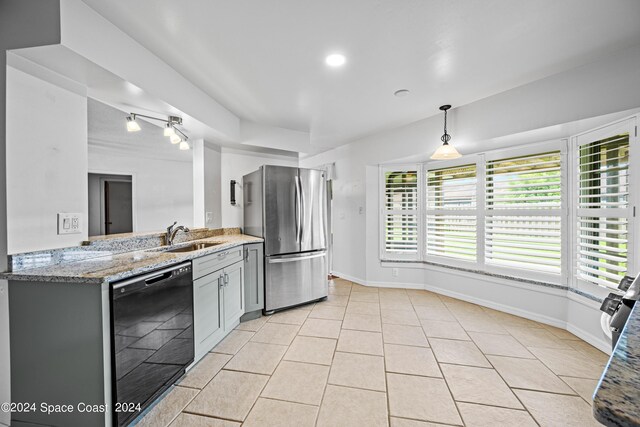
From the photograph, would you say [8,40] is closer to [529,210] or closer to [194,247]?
[194,247]

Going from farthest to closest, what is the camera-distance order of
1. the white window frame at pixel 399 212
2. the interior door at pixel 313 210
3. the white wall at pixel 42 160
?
the white window frame at pixel 399 212, the interior door at pixel 313 210, the white wall at pixel 42 160

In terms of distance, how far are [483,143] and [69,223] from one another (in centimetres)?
381

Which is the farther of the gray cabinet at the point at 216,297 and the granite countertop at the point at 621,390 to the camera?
the gray cabinet at the point at 216,297

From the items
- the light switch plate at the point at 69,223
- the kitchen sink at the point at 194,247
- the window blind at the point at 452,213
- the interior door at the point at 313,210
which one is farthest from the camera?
the window blind at the point at 452,213

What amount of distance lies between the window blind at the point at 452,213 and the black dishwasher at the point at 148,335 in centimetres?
329

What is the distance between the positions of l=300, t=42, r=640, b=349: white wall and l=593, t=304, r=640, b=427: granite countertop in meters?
2.48

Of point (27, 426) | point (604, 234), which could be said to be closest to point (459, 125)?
point (604, 234)

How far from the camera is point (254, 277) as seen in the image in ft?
10.2

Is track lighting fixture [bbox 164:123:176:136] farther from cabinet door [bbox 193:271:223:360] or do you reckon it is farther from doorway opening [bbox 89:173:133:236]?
cabinet door [bbox 193:271:223:360]

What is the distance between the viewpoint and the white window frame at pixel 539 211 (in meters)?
2.81

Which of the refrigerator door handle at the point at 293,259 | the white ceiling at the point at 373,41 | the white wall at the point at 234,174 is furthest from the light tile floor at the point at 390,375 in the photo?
the white ceiling at the point at 373,41

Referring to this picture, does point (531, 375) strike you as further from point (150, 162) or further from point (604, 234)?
point (150, 162)

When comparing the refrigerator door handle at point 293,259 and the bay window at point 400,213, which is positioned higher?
the bay window at point 400,213

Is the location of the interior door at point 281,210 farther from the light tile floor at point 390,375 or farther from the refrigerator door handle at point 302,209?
the light tile floor at point 390,375
